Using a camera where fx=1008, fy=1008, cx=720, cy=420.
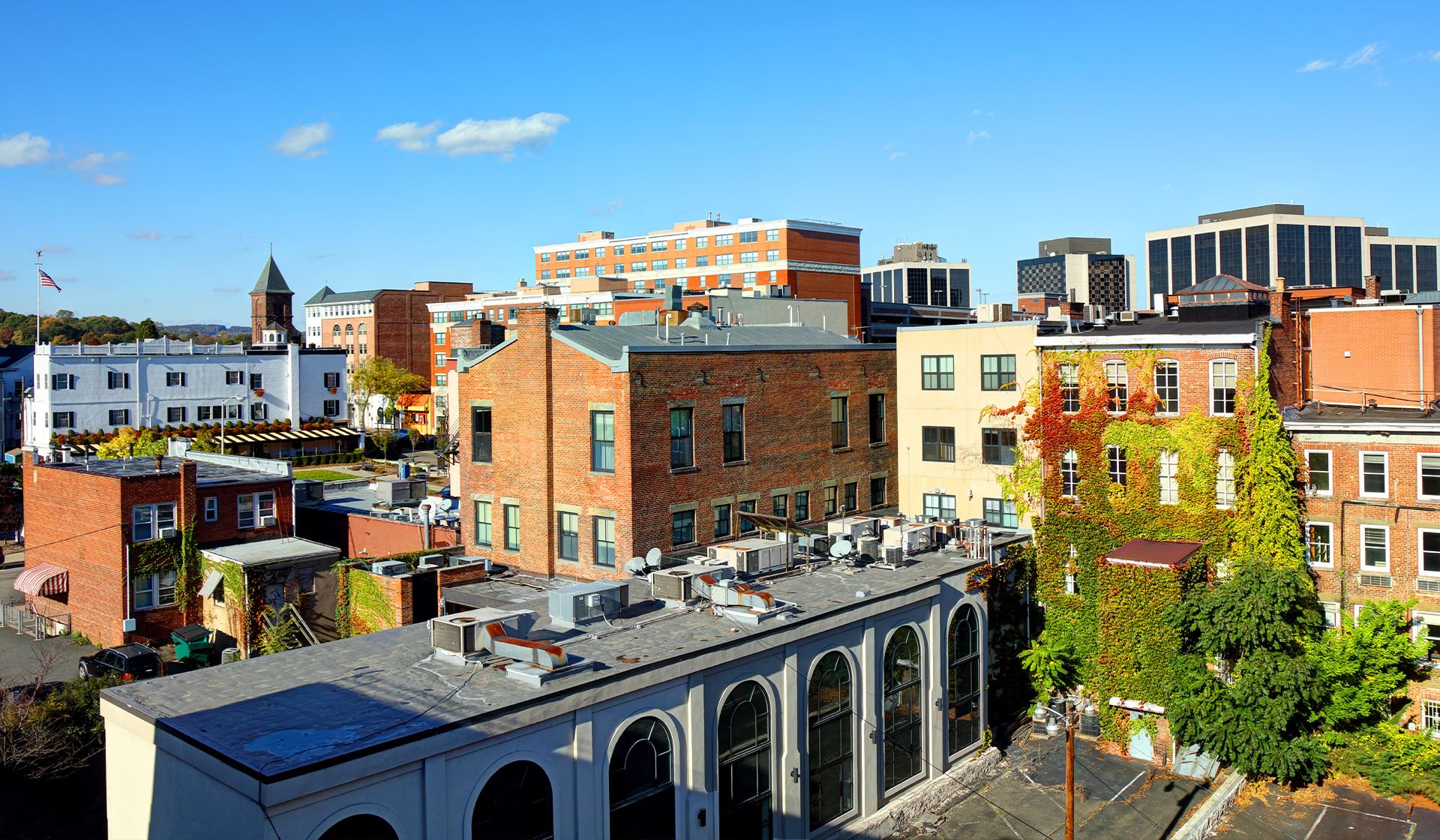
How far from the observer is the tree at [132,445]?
228 feet

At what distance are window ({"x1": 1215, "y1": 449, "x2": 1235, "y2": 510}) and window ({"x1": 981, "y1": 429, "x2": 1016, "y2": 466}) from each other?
8.37m

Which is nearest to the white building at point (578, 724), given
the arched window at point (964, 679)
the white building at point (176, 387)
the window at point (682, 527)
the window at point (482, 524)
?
the arched window at point (964, 679)

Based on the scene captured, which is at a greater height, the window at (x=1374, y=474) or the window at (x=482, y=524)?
the window at (x=1374, y=474)

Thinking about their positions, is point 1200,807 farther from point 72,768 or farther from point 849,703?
point 72,768

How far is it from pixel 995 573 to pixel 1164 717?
25.7ft

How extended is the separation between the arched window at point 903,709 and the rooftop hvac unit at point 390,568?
738 inches

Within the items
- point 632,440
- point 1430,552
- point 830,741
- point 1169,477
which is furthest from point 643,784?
point 1430,552

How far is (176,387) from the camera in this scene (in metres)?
87.6

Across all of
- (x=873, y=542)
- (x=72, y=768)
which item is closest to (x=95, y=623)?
(x=72, y=768)

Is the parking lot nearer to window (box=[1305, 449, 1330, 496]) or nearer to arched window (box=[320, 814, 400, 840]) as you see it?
window (box=[1305, 449, 1330, 496])

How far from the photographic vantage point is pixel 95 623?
45.0 metres

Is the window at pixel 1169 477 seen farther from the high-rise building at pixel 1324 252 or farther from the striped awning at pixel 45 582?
the high-rise building at pixel 1324 252

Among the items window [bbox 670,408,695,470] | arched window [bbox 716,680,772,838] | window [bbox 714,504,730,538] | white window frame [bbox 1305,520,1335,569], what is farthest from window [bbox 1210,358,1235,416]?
arched window [bbox 716,680,772,838]

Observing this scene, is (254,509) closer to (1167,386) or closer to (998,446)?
(998,446)
